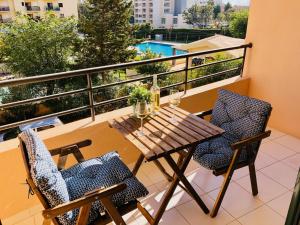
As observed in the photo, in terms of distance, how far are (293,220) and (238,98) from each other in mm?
1969

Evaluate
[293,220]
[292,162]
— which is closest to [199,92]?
[292,162]

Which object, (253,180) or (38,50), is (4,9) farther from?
(253,180)

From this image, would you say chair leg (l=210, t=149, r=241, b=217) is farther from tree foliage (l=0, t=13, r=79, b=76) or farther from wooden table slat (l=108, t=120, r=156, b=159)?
tree foliage (l=0, t=13, r=79, b=76)

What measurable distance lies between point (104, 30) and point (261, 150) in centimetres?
1485

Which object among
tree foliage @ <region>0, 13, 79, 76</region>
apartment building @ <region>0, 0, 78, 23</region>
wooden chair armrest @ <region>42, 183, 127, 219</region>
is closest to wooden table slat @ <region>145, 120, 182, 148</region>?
wooden chair armrest @ <region>42, 183, 127, 219</region>

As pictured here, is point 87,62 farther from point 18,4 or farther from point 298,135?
point 18,4

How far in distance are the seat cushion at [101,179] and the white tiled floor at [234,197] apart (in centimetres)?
49

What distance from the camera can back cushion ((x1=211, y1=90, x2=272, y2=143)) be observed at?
2145 mm

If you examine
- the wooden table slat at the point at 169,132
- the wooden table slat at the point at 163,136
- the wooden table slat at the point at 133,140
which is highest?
the wooden table slat at the point at 169,132

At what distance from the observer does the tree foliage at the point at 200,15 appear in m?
45.2

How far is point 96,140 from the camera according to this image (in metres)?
2.52

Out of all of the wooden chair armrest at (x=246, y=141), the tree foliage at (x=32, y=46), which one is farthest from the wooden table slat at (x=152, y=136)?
the tree foliage at (x=32, y=46)

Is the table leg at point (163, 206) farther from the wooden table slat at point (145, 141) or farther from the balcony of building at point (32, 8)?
the balcony of building at point (32, 8)

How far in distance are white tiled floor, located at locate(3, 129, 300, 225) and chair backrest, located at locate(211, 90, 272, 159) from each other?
49 centimetres
